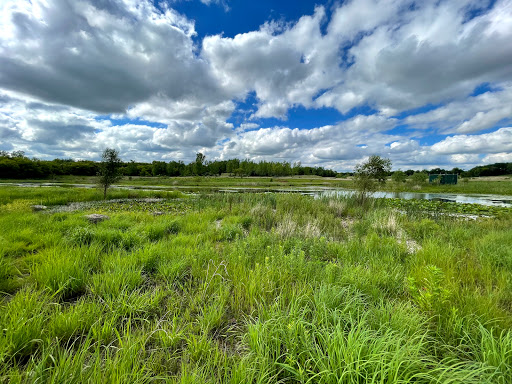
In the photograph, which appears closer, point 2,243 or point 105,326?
point 105,326

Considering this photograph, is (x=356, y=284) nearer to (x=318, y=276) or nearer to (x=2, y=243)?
(x=318, y=276)

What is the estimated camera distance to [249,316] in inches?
95.3

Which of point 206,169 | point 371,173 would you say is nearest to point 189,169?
point 206,169

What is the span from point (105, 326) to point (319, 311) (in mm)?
2426

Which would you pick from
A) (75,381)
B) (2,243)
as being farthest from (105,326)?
(2,243)

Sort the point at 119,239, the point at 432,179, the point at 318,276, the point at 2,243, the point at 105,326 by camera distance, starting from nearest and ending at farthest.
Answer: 1. the point at 105,326
2. the point at 318,276
3. the point at 2,243
4. the point at 119,239
5. the point at 432,179

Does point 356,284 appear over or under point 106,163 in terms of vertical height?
under

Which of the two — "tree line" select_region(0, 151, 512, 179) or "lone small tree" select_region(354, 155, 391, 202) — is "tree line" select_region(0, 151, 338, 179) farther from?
"lone small tree" select_region(354, 155, 391, 202)

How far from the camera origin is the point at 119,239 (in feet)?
17.1

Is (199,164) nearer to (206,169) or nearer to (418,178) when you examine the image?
(206,169)

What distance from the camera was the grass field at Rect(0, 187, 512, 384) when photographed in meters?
1.68

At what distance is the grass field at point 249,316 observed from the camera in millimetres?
1679

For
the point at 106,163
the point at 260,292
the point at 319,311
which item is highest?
the point at 106,163

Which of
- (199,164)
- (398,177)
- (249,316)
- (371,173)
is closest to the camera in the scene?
(249,316)
